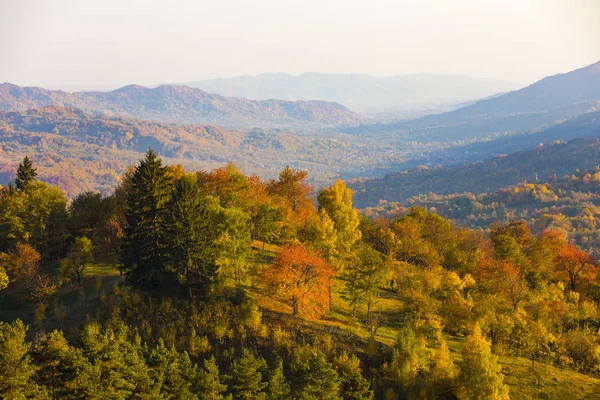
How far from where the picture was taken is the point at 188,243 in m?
39.9

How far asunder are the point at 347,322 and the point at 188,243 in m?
18.5

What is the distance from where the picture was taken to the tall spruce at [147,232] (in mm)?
40719

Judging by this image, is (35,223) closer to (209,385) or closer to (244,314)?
(244,314)

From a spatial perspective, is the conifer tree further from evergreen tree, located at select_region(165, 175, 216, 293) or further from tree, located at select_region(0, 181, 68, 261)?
tree, located at select_region(0, 181, 68, 261)

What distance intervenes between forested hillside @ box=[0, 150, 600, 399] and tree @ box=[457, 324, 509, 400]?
0.11 metres

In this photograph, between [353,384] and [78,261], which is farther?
[78,261]

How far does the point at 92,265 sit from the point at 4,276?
39.2 feet

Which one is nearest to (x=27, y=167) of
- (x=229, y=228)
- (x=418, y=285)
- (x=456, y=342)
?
(x=229, y=228)

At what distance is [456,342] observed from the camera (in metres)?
43.7

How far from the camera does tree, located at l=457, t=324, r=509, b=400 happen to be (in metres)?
31.2

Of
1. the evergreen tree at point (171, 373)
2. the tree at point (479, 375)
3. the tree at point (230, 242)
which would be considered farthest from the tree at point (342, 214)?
the evergreen tree at point (171, 373)

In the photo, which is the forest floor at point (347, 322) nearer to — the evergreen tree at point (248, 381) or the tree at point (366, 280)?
the tree at point (366, 280)

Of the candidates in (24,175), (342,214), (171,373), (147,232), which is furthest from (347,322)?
(24,175)

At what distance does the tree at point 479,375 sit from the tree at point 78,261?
133 feet
